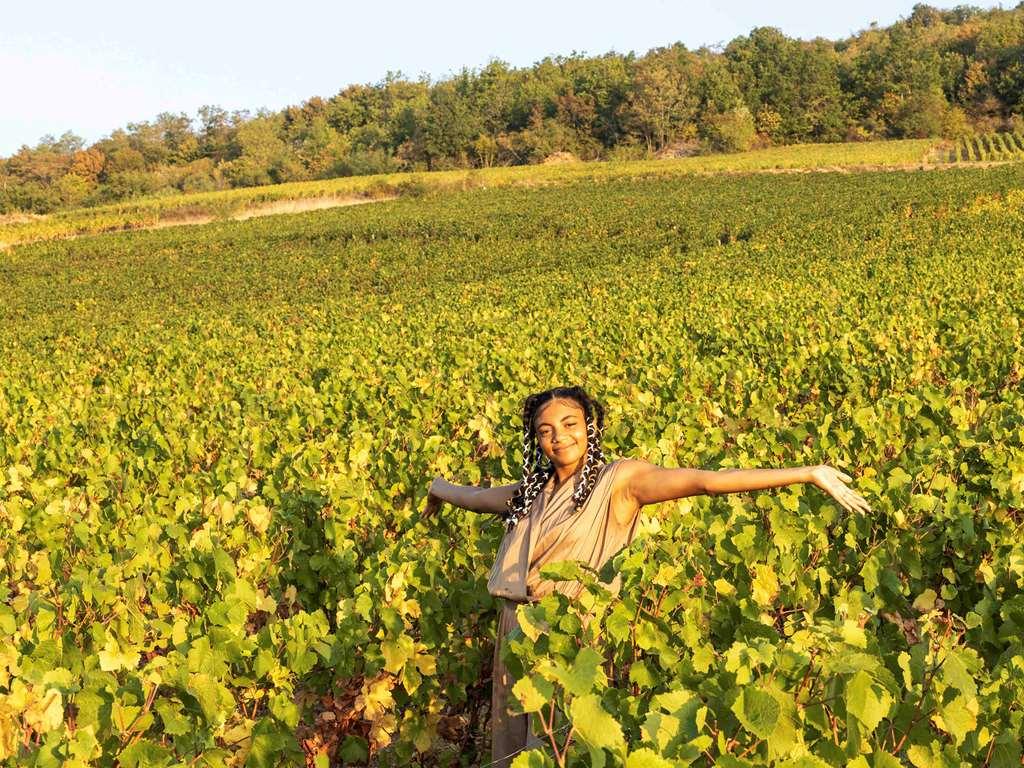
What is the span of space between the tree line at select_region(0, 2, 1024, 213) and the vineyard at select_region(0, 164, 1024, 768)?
78496 mm

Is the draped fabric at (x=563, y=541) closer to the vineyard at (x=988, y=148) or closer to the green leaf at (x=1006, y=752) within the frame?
the green leaf at (x=1006, y=752)

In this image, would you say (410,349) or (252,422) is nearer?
(252,422)

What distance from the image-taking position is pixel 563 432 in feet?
11.6

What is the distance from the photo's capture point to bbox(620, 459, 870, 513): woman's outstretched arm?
3350 millimetres

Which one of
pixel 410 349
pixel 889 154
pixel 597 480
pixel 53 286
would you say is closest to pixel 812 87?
pixel 889 154

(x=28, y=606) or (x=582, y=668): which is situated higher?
(x=582, y=668)

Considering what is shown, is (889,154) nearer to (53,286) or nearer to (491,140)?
(491,140)

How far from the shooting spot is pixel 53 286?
118 ft

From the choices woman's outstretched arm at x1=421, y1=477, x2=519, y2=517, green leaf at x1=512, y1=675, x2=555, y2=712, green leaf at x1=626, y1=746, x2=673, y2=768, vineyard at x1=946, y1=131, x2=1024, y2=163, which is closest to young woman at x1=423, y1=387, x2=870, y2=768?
woman's outstretched arm at x1=421, y1=477, x2=519, y2=517

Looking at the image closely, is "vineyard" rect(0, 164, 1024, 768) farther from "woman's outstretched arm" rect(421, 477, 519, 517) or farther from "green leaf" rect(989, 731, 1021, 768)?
"woman's outstretched arm" rect(421, 477, 519, 517)

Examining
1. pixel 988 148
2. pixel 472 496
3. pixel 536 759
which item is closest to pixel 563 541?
pixel 472 496

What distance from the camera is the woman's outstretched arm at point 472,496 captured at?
3922 mm

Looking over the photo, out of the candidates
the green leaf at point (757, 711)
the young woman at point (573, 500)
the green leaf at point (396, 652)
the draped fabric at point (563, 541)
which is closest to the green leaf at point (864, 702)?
the green leaf at point (757, 711)

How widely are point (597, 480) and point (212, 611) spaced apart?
1440mm
